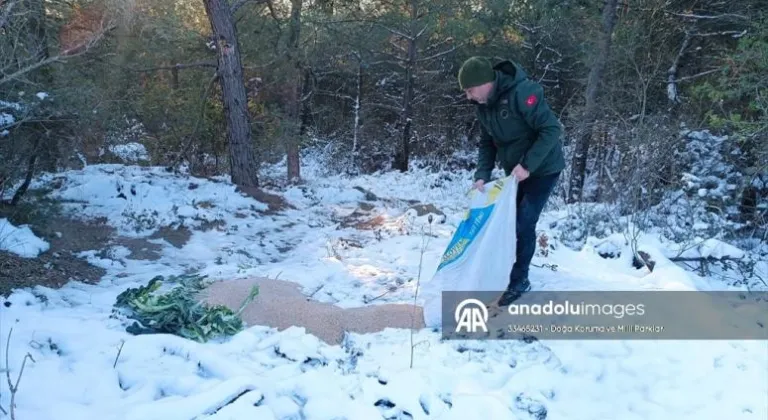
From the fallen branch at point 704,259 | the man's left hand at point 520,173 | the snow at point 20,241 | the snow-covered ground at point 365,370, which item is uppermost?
the man's left hand at point 520,173

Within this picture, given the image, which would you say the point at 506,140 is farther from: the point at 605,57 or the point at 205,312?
the point at 605,57

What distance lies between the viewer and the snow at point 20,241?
444 cm

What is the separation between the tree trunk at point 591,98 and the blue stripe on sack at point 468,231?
663 centimetres

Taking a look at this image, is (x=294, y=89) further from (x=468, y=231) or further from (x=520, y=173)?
(x=520, y=173)

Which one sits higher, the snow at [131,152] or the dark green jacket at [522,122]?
the dark green jacket at [522,122]

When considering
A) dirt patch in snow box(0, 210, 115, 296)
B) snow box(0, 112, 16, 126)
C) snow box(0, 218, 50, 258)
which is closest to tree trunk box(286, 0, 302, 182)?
dirt patch in snow box(0, 210, 115, 296)

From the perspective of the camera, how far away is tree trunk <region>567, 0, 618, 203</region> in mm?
9039

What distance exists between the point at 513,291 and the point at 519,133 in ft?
3.59

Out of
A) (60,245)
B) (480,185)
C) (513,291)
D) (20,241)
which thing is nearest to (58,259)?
(20,241)

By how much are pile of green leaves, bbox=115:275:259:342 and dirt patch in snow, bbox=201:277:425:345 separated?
0.11m

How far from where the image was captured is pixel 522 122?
3133mm

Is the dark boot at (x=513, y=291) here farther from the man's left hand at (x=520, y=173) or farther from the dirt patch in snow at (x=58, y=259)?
the dirt patch in snow at (x=58, y=259)

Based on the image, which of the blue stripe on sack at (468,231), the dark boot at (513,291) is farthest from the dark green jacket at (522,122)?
the dark boot at (513,291)

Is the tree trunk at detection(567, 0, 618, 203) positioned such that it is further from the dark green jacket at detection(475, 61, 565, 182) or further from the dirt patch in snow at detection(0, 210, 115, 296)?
the dirt patch in snow at detection(0, 210, 115, 296)
